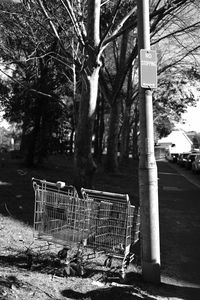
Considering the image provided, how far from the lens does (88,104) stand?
10617 mm

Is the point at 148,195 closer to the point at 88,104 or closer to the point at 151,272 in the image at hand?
the point at 151,272

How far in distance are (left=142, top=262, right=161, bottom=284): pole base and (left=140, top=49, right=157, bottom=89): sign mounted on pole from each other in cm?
239

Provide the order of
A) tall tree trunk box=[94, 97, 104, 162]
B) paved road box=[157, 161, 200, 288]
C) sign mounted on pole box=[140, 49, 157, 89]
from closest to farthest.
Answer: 1. sign mounted on pole box=[140, 49, 157, 89]
2. paved road box=[157, 161, 200, 288]
3. tall tree trunk box=[94, 97, 104, 162]

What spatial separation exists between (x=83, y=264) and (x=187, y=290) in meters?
1.45

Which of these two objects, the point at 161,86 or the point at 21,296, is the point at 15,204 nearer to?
the point at 21,296

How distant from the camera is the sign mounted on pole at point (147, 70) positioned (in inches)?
220

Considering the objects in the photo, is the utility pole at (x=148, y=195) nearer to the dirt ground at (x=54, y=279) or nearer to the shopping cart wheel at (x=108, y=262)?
the dirt ground at (x=54, y=279)

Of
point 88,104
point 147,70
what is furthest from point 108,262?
point 88,104

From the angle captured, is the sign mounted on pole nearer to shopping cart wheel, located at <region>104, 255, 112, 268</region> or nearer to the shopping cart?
the shopping cart

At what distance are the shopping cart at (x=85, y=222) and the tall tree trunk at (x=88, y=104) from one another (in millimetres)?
5061

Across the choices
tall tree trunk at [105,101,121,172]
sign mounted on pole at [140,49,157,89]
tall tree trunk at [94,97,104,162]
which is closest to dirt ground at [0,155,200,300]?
sign mounted on pole at [140,49,157,89]

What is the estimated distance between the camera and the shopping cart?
5.40m

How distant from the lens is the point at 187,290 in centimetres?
556

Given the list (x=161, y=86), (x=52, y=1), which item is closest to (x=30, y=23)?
(x=52, y=1)
